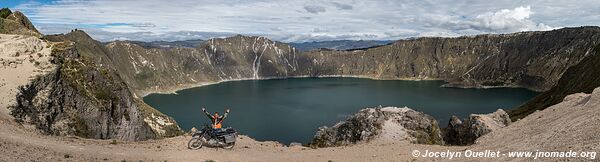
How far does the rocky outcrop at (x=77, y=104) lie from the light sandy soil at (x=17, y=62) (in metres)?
0.71

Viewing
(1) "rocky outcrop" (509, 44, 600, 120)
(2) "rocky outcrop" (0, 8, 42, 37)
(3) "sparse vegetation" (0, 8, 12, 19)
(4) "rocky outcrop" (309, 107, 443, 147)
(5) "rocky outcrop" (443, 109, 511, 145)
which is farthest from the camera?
(1) "rocky outcrop" (509, 44, 600, 120)

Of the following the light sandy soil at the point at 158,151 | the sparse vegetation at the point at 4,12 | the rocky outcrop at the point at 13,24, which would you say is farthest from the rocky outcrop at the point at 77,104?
the sparse vegetation at the point at 4,12

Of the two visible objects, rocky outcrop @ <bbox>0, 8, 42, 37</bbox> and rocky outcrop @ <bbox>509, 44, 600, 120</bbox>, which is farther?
rocky outcrop @ <bbox>509, 44, 600, 120</bbox>

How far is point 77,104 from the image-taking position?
164 ft

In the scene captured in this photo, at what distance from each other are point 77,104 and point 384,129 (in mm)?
32693

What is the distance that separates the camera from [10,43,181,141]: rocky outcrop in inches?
1531

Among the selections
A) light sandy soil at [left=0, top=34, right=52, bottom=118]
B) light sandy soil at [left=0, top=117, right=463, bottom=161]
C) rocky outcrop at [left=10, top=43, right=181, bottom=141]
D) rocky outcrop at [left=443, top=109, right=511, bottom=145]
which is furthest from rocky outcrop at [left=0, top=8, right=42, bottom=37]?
rocky outcrop at [left=443, top=109, right=511, bottom=145]

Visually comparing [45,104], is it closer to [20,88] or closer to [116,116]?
[20,88]

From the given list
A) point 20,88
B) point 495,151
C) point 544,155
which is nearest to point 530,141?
point 495,151

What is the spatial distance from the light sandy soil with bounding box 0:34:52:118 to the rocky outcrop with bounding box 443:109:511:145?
130 feet

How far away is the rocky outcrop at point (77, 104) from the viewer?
3888 centimetres

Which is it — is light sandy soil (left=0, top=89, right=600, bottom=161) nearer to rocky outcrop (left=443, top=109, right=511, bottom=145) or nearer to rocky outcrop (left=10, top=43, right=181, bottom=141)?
rocky outcrop (left=10, top=43, right=181, bottom=141)

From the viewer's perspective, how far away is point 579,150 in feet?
57.6

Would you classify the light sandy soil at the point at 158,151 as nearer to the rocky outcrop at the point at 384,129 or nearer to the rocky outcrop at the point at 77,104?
the rocky outcrop at the point at 384,129
